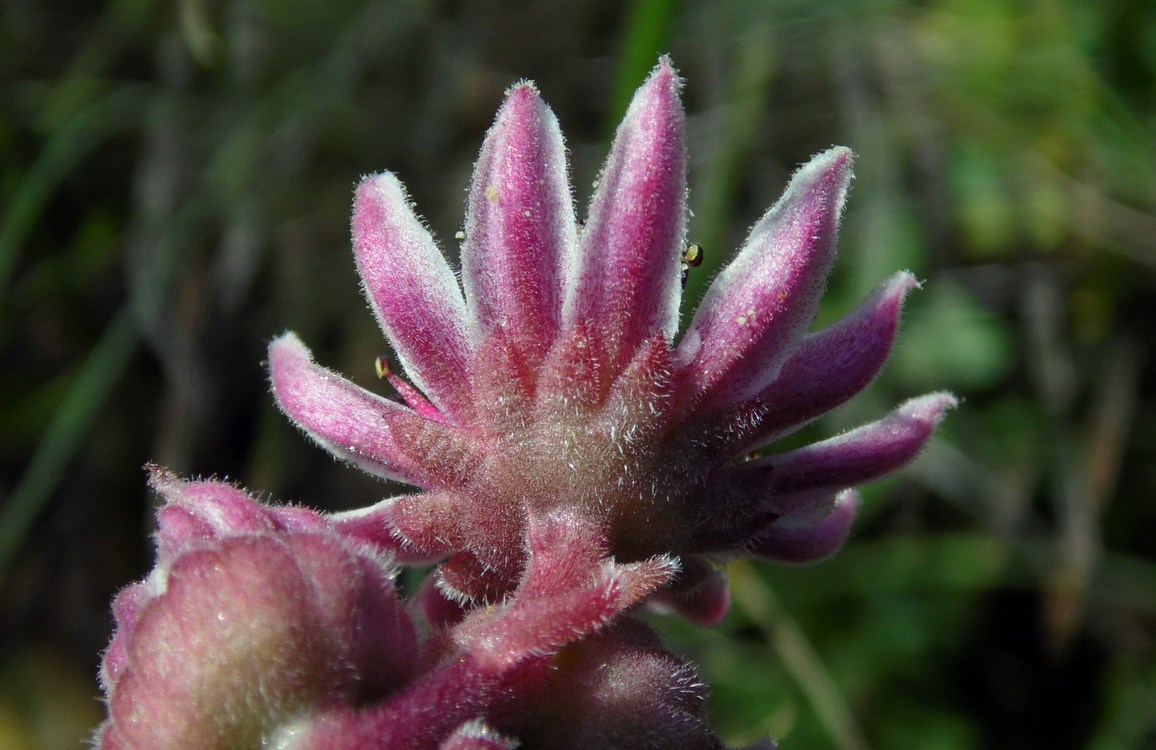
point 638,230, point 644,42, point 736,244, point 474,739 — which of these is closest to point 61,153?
point 644,42

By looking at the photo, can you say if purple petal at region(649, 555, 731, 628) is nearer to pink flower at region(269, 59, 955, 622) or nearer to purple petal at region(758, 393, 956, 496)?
pink flower at region(269, 59, 955, 622)

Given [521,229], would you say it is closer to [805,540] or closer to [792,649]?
[805,540]

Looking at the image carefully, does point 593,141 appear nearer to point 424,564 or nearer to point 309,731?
point 424,564

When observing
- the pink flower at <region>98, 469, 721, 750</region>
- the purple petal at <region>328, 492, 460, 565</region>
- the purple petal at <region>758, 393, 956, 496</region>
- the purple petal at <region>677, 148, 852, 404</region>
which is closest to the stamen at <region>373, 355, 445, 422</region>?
the purple petal at <region>328, 492, 460, 565</region>

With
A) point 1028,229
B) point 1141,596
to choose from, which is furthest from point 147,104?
point 1141,596

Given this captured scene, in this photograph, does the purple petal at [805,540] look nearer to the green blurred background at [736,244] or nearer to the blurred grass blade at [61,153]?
the green blurred background at [736,244]

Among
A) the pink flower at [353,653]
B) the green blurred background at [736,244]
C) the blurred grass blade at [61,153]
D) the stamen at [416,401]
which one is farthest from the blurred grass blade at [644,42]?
the blurred grass blade at [61,153]
